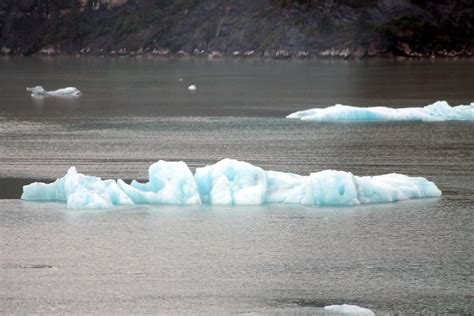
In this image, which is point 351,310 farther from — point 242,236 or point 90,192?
point 90,192

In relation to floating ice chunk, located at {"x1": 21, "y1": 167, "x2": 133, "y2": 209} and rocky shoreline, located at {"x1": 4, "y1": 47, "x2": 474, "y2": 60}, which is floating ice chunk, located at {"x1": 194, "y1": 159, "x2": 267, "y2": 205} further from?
rocky shoreline, located at {"x1": 4, "y1": 47, "x2": 474, "y2": 60}

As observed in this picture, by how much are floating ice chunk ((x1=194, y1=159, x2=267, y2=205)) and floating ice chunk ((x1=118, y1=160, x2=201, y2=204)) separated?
297 millimetres

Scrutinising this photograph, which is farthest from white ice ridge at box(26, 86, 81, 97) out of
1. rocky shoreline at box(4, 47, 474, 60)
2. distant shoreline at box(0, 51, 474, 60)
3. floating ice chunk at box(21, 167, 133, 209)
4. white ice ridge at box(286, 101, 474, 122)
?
rocky shoreline at box(4, 47, 474, 60)

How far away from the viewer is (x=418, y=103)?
55.4 m

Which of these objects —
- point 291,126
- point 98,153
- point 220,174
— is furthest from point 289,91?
point 220,174

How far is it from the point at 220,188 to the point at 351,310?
330 inches

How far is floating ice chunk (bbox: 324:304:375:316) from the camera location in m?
16.2

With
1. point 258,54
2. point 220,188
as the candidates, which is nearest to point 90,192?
point 220,188

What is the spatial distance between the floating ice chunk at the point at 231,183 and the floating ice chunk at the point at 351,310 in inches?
310

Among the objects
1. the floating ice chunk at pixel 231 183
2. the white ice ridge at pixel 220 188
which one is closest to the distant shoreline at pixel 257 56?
the white ice ridge at pixel 220 188

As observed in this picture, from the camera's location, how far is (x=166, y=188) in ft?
80.3

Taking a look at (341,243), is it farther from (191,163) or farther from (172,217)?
(191,163)

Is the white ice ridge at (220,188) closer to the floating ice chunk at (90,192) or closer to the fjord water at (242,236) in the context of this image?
the floating ice chunk at (90,192)

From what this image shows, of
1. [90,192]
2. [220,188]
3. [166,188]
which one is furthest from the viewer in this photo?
[166,188]
